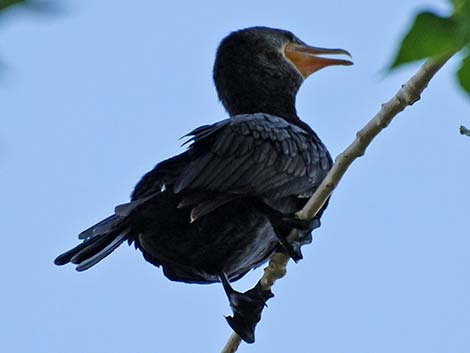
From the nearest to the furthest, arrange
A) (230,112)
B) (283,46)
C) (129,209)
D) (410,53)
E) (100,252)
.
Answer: (410,53)
(129,209)
(100,252)
(230,112)
(283,46)

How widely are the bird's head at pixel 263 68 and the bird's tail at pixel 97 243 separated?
1600 mm

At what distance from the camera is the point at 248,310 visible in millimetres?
5184

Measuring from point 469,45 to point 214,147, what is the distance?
13.5ft

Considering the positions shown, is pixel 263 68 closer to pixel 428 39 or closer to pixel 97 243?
pixel 97 243

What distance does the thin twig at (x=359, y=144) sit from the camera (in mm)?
3273

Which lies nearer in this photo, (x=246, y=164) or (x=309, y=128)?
(x=246, y=164)

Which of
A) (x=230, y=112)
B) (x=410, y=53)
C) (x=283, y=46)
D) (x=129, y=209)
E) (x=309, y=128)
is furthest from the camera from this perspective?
(x=283, y=46)

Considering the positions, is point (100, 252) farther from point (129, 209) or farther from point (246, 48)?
point (246, 48)

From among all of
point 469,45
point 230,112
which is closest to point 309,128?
point 230,112

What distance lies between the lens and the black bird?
493 centimetres

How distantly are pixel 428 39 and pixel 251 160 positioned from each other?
416 centimetres

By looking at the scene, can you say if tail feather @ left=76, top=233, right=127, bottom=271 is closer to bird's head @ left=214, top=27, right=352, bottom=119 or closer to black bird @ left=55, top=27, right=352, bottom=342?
black bird @ left=55, top=27, right=352, bottom=342

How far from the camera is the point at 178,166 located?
5250 millimetres

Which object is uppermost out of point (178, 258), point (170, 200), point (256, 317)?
point (170, 200)
